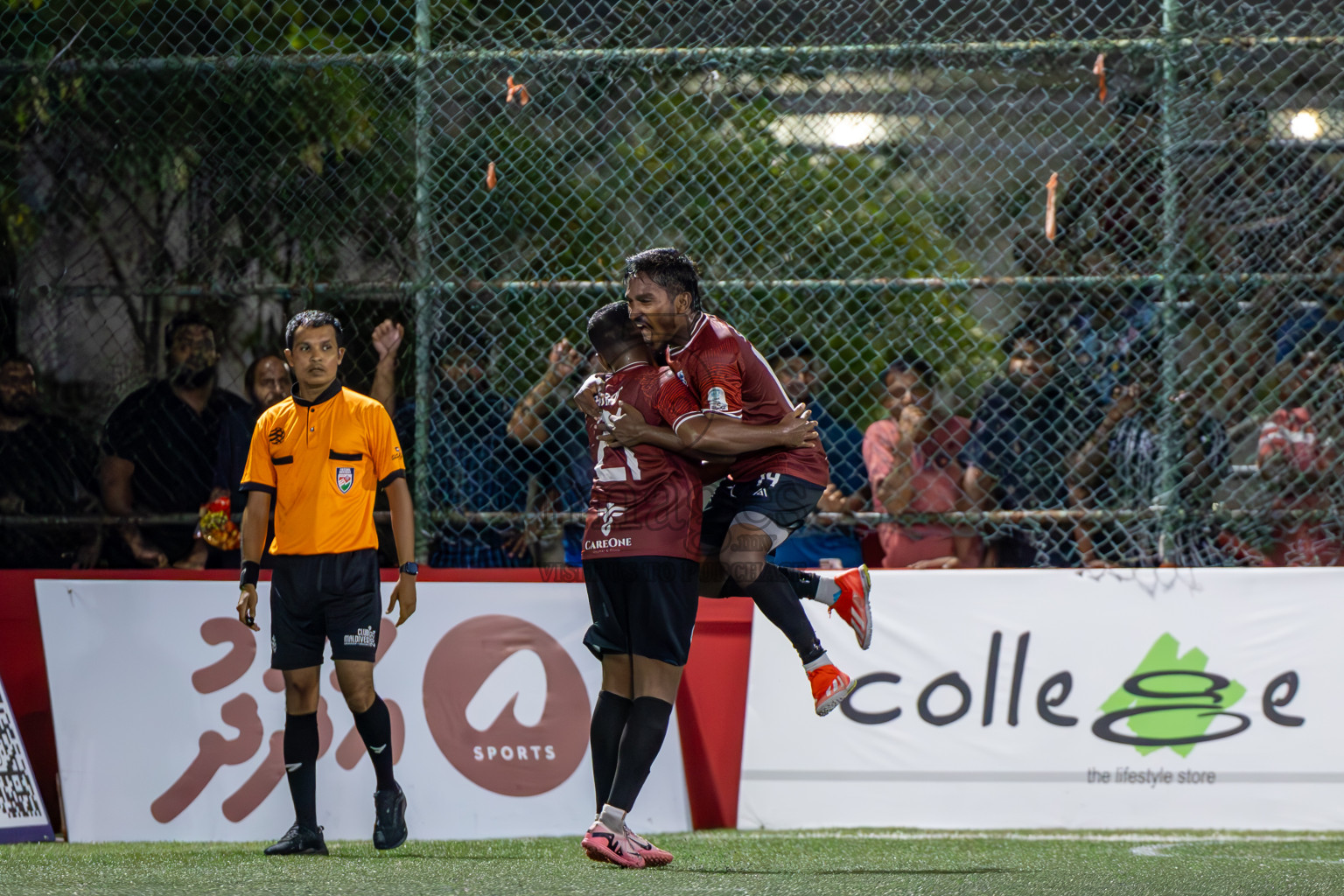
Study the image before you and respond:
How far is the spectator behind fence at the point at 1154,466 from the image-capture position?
610cm

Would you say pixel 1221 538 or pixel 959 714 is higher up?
pixel 1221 538

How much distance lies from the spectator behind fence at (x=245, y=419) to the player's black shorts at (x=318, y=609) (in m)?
1.24

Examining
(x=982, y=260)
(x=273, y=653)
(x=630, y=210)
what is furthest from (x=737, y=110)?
(x=273, y=653)

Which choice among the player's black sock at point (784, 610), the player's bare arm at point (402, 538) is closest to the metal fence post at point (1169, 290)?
the player's black sock at point (784, 610)

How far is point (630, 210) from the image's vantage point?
20.9 feet

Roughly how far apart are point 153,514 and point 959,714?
151 inches

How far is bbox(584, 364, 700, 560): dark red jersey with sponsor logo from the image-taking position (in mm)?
4473

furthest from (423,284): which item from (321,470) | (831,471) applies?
(831,471)

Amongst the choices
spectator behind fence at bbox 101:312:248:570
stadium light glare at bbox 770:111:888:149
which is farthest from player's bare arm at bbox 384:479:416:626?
stadium light glare at bbox 770:111:888:149

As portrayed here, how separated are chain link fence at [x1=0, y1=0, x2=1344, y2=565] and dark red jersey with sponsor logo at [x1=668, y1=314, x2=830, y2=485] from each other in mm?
1232

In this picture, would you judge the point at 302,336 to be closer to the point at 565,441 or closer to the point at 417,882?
the point at 565,441

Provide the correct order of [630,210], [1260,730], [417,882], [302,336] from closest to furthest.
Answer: [417,882] < [302,336] < [1260,730] < [630,210]

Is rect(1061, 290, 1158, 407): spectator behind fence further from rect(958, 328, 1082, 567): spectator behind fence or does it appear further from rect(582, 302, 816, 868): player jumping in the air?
rect(582, 302, 816, 868): player jumping in the air

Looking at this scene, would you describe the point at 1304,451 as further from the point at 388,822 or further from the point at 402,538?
the point at 388,822
